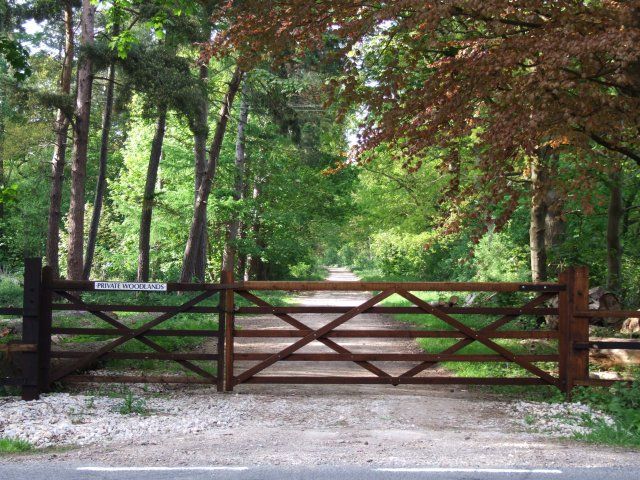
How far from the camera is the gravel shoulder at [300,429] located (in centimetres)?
710

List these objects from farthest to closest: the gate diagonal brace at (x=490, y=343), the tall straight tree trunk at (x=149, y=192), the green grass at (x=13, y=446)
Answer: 1. the tall straight tree trunk at (x=149, y=192)
2. the gate diagonal brace at (x=490, y=343)
3. the green grass at (x=13, y=446)

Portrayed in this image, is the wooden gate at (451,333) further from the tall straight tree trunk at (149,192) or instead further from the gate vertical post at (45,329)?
the tall straight tree trunk at (149,192)

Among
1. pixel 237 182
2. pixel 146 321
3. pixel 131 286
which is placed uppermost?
pixel 237 182

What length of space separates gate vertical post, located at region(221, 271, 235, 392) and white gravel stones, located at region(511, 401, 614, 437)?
12.3 feet

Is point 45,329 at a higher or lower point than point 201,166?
lower

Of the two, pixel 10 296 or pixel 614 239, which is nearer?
pixel 614 239

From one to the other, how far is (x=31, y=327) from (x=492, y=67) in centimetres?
679

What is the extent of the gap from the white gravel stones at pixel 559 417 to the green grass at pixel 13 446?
A: 5.36 metres

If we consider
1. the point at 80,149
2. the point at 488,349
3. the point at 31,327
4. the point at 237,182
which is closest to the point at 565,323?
the point at 488,349

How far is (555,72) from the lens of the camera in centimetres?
919

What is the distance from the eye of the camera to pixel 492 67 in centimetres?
962

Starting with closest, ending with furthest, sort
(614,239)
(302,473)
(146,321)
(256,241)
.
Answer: (302,473) < (146,321) < (614,239) < (256,241)

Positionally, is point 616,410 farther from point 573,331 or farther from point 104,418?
point 104,418

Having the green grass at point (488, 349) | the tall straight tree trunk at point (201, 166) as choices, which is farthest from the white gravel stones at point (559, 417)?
the tall straight tree trunk at point (201, 166)
